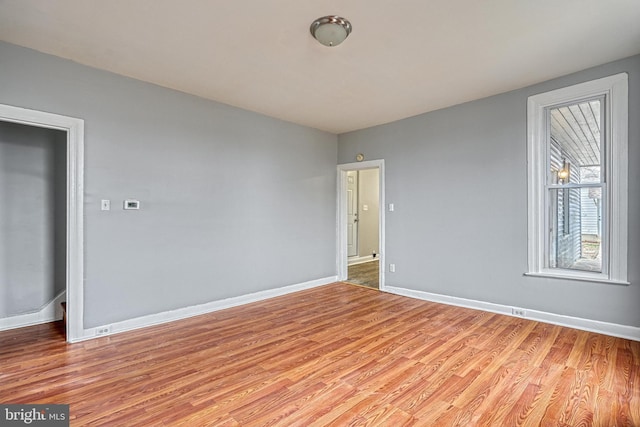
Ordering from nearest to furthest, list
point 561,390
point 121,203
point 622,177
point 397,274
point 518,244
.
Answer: point 561,390 < point 622,177 < point 121,203 < point 518,244 < point 397,274

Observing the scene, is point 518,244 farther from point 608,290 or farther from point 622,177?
point 622,177

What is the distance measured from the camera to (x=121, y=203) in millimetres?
3107

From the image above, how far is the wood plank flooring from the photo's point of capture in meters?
1.83

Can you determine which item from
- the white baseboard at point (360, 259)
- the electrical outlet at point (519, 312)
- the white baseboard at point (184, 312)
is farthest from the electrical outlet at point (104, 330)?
the white baseboard at point (360, 259)

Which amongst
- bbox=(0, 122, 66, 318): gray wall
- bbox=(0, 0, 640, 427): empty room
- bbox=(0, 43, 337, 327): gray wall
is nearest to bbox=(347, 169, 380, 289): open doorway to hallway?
bbox=(0, 43, 337, 327): gray wall

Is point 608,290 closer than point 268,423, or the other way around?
point 268,423

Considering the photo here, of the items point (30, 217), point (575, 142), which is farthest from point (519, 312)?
point (30, 217)

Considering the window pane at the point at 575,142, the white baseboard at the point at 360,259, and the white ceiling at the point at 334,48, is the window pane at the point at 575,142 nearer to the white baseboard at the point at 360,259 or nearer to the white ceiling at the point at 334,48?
the white ceiling at the point at 334,48

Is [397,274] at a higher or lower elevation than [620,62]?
lower

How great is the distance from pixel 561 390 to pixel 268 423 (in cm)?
194

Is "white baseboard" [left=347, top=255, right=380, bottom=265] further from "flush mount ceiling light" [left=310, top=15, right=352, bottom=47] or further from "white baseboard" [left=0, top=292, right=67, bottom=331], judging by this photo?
"flush mount ceiling light" [left=310, top=15, right=352, bottom=47]

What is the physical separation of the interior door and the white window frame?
3.94 metres

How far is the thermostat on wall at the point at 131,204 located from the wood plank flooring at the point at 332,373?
126cm

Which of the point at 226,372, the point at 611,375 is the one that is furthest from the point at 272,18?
the point at 611,375
